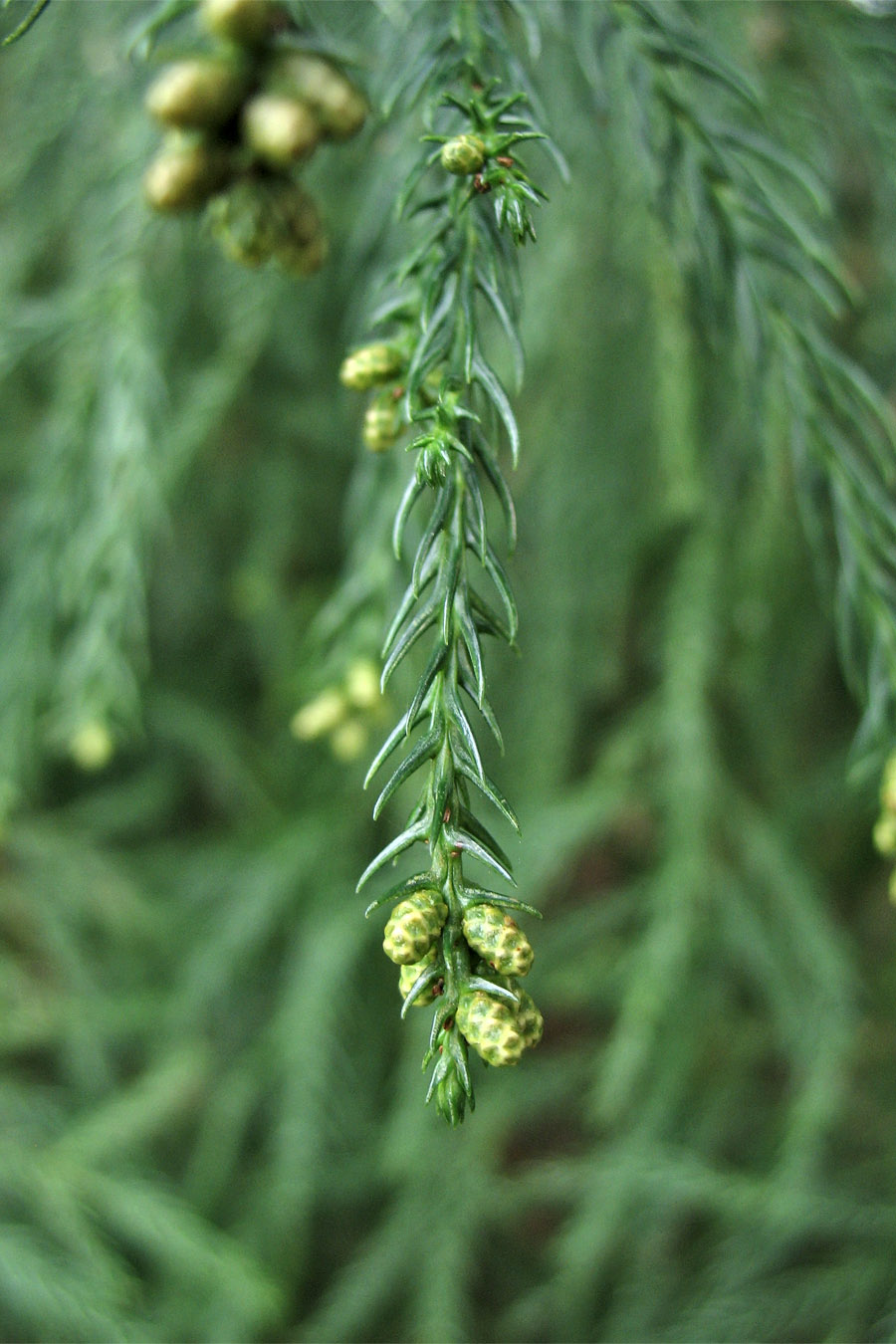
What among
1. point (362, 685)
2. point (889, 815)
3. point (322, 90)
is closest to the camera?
point (322, 90)

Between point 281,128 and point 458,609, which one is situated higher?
point 281,128

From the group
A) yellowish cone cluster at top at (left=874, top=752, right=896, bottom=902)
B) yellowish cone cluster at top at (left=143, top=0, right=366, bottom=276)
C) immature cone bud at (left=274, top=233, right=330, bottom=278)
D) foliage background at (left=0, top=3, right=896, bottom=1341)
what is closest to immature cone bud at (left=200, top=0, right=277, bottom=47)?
yellowish cone cluster at top at (left=143, top=0, right=366, bottom=276)

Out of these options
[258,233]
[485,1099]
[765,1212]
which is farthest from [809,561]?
[258,233]

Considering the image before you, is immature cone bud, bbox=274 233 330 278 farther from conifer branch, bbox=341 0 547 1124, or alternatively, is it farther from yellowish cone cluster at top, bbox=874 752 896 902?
yellowish cone cluster at top, bbox=874 752 896 902

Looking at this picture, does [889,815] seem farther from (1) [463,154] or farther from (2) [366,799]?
(2) [366,799]

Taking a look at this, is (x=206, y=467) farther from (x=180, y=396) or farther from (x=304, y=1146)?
(x=304, y=1146)

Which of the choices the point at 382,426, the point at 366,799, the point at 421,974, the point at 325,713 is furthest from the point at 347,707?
the point at 366,799

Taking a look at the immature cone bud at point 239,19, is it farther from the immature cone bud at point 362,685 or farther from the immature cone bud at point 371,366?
the immature cone bud at point 362,685

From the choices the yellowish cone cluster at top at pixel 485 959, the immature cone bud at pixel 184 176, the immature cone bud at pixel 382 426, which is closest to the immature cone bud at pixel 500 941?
the yellowish cone cluster at top at pixel 485 959
